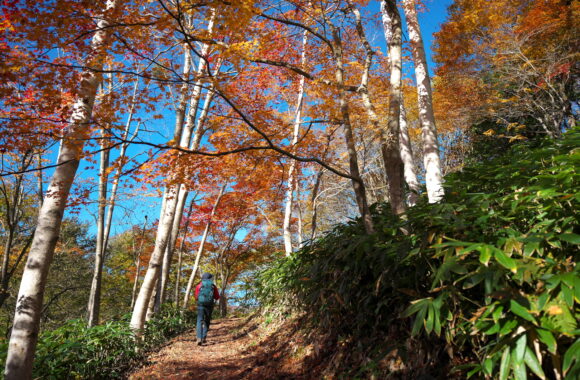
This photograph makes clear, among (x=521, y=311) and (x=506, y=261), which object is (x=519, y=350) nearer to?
(x=521, y=311)

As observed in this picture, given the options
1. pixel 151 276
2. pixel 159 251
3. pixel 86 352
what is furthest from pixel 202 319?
pixel 86 352

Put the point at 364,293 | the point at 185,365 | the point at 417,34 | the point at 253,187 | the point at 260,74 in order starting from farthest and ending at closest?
1. the point at 253,187
2. the point at 260,74
3. the point at 417,34
4. the point at 185,365
5. the point at 364,293

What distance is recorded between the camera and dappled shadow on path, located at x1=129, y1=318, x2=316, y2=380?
13.6ft

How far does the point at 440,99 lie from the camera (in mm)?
14883

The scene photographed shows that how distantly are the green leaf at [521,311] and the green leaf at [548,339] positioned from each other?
0.23 feet

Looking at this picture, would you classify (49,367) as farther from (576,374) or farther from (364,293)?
(576,374)

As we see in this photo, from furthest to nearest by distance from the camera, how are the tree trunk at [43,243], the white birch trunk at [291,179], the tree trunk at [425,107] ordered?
the white birch trunk at [291,179]
the tree trunk at [425,107]
the tree trunk at [43,243]

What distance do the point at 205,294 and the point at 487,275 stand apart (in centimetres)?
674

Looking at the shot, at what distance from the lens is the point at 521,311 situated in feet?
4.96

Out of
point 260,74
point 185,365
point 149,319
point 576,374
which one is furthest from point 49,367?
point 260,74

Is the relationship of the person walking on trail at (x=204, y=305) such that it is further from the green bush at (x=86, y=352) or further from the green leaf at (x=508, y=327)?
the green leaf at (x=508, y=327)

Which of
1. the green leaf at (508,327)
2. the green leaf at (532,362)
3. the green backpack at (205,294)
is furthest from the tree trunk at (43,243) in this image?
the green leaf at (532,362)

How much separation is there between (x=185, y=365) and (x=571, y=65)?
14225mm

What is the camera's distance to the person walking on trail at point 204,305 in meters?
7.17
